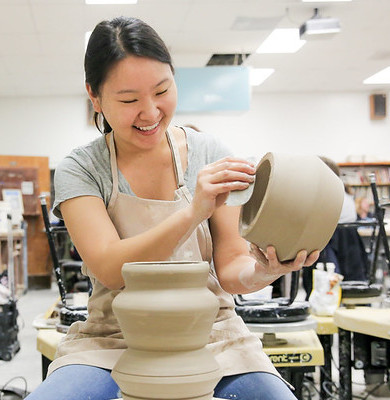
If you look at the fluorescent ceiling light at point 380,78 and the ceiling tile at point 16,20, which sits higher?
the ceiling tile at point 16,20

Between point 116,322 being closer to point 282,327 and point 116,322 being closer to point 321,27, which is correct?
point 282,327

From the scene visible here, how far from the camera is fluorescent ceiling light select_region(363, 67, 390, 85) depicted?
8.79 m

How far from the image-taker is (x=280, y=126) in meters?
10.1

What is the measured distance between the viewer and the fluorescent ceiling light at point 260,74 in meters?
8.40

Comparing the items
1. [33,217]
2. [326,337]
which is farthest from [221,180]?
[33,217]

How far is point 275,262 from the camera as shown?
1225 mm

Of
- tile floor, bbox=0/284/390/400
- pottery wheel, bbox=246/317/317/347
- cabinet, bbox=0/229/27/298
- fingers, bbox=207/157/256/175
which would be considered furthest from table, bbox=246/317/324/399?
cabinet, bbox=0/229/27/298

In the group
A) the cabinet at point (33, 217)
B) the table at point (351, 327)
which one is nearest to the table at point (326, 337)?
the table at point (351, 327)

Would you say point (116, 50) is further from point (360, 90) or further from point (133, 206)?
point (360, 90)

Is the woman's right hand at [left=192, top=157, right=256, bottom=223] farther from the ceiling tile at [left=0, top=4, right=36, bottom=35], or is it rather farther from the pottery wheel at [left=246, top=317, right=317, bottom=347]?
the ceiling tile at [left=0, top=4, right=36, bottom=35]

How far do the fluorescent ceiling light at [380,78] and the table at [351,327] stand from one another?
6488mm

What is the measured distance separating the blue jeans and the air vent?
6.80 metres

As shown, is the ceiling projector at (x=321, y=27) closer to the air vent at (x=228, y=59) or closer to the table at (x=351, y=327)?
the air vent at (x=228, y=59)

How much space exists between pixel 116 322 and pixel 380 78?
28.1 ft
